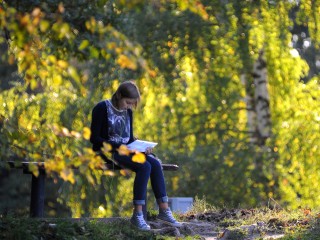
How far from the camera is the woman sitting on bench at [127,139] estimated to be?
8.30m

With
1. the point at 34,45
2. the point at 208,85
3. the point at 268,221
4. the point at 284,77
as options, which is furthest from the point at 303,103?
the point at 34,45

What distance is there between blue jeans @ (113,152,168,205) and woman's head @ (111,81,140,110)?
0.45 metres

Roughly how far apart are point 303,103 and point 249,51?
177cm

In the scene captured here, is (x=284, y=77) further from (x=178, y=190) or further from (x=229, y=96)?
(x=178, y=190)

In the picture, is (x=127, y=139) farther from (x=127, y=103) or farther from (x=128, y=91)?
(x=128, y=91)

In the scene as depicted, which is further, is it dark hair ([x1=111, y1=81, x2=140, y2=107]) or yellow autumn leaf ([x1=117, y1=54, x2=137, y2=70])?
dark hair ([x1=111, y1=81, x2=140, y2=107])

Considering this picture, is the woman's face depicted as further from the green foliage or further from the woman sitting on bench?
the green foliage

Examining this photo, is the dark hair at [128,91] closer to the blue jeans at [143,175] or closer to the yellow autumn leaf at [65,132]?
the blue jeans at [143,175]

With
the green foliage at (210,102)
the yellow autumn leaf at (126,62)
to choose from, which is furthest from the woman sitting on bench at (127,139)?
the green foliage at (210,102)

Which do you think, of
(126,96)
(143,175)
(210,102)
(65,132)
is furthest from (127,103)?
(210,102)

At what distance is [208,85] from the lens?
17.7 m

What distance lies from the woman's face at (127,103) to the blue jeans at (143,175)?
16.8 inches

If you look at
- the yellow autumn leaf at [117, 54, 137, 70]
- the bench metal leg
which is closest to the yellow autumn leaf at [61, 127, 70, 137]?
the yellow autumn leaf at [117, 54, 137, 70]

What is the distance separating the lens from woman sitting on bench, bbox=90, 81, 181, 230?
830 cm
